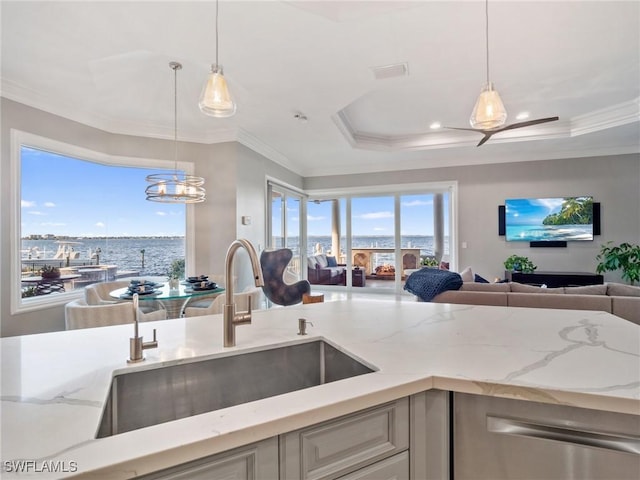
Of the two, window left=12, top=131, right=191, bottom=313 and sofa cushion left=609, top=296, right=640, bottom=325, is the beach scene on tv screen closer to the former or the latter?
sofa cushion left=609, top=296, right=640, bottom=325

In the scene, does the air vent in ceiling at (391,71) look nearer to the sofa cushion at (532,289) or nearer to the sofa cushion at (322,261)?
the sofa cushion at (532,289)

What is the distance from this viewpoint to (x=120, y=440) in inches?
23.5

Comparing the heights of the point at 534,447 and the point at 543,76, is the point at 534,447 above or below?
below

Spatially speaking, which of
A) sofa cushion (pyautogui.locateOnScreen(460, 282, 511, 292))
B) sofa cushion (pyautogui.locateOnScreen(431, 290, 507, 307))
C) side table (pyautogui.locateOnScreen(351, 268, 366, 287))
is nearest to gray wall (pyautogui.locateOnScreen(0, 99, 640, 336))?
side table (pyautogui.locateOnScreen(351, 268, 366, 287))

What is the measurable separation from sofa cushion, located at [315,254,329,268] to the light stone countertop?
18.9ft

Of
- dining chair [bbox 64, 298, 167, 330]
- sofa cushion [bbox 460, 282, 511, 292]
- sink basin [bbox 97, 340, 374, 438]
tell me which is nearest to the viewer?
sink basin [bbox 97, 340, 374, 438]

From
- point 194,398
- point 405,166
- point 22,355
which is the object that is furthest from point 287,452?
point 405,166

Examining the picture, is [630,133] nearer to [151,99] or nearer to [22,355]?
[151,99]

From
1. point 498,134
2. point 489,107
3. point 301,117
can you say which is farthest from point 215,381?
point 498,134

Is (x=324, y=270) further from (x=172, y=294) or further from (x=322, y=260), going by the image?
(x=172, y=294)

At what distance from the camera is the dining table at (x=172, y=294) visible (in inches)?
106

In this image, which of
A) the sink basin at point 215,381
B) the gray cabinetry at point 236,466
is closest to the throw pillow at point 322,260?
the sink basin at point 215,381

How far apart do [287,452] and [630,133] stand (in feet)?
21.0

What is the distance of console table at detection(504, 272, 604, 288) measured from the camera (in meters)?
5.06
